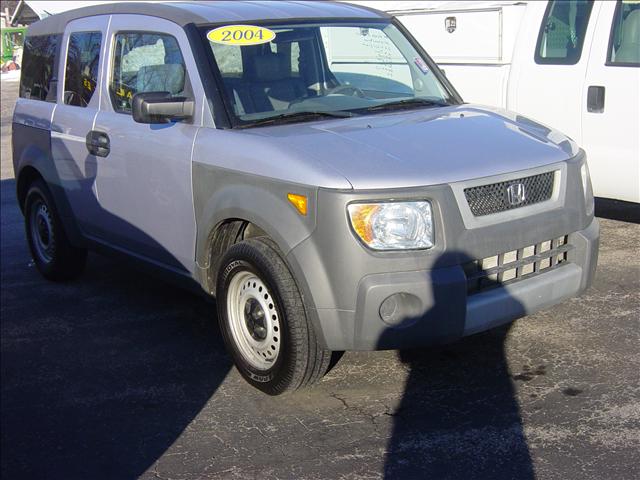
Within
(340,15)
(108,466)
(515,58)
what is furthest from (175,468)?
(515,58)

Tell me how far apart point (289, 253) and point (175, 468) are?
1.09m

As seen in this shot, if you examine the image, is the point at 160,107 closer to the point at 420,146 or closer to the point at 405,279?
the point at 420,146

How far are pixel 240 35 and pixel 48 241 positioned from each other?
9.11 ft

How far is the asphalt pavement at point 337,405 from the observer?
4020mm

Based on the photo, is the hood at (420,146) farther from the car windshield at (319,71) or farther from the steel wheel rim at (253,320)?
the steel wheel rim at (253,320)

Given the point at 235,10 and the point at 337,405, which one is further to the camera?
the point at 235,10

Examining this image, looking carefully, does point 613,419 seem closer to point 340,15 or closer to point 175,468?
point 175,468

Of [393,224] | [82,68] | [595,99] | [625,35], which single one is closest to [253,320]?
[393,224]

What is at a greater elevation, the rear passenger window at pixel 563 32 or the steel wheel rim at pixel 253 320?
the rear passenger window at pixel 563 32

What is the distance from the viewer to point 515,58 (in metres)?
7.64

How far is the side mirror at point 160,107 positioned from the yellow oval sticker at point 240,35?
419mm

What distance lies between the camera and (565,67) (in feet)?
23.6

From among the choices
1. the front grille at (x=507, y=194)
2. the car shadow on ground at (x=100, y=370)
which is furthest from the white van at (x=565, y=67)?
the car shadow on ground at (x=100, y=370)

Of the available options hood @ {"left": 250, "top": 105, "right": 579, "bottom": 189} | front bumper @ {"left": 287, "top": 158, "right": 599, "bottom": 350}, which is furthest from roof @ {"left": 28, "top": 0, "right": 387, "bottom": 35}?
front bumper @ {"left": 287, "top": 158, "right": 599, "bottom": 350}
